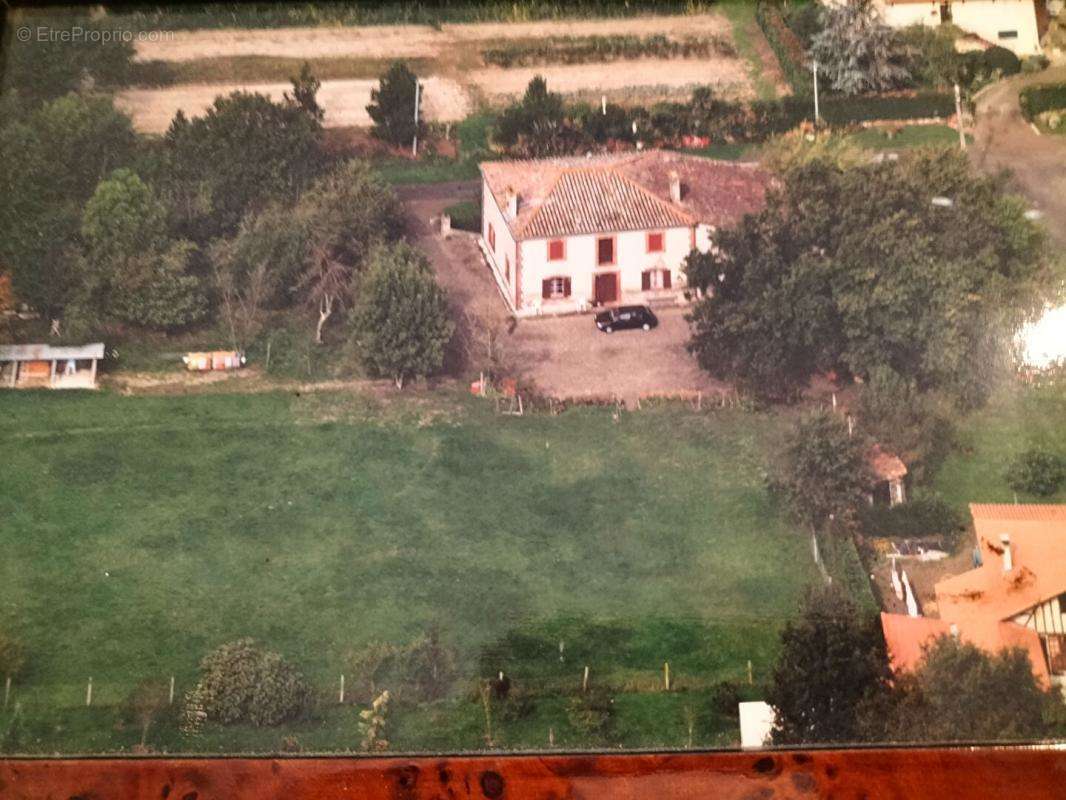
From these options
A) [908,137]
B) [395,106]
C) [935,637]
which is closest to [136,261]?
[395,106]

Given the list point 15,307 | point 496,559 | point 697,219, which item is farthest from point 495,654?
point 15,307

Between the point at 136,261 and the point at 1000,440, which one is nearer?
the point at 1000,440

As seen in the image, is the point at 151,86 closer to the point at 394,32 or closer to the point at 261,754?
the point at 394,32

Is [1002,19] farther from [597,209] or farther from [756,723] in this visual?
[756,723]

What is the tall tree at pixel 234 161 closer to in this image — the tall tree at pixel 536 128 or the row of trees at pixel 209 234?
the row of trees at pixel 209 234

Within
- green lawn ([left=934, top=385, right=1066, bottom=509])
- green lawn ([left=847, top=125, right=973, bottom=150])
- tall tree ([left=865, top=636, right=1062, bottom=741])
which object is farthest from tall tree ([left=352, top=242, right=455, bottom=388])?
tall tree ([left=865, top=636, right=1062, bottom=741])

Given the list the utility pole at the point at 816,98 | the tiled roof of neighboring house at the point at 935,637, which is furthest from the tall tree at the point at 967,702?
the utility pole at the point at 816,98

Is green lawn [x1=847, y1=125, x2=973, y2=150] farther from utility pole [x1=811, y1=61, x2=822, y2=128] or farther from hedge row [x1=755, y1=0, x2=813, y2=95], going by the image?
hedge row [x1=755, y1=0, x2=813, y2=95]

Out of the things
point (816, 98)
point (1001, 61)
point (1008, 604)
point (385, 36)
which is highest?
point (385, 36)
